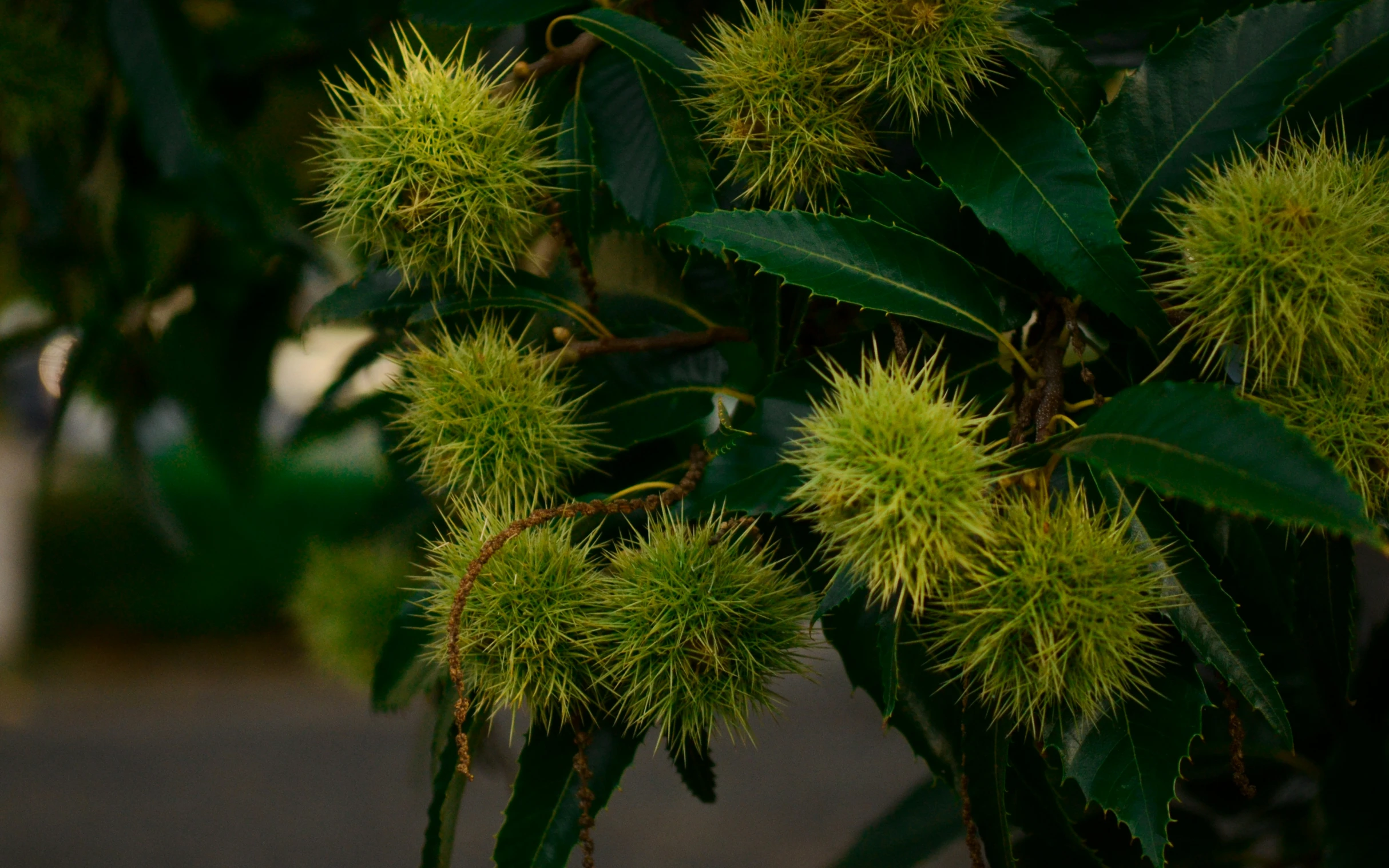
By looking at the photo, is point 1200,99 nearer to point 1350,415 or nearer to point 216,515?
point 1350,415

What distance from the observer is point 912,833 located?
3.12 ft

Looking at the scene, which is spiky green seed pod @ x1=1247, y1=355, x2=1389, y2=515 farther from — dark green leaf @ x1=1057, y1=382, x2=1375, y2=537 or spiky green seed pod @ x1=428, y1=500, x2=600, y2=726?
spiky green seed pod @ x1=428, y1=500, x2=600, y2=726

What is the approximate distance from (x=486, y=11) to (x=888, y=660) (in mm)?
476

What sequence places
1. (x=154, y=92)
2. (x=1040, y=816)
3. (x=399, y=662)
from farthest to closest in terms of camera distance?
(x=154, y=92)
(x=399, y=662)
(x=1040, y=816)

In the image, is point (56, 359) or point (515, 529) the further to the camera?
point (56, 359)

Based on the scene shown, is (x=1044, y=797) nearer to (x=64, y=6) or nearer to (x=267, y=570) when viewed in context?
(x=64, y=6)

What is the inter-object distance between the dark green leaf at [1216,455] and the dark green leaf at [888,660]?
12 centimetres

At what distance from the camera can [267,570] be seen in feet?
15.8

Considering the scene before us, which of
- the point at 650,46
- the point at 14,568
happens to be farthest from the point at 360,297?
the point at 14,568

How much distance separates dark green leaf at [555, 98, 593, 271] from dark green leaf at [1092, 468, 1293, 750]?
0.35 m

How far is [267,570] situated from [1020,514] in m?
5.00

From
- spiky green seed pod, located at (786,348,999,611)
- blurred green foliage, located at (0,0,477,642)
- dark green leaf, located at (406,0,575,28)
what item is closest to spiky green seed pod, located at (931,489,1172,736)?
spiky green seed pod, located at (786,348,999,611)

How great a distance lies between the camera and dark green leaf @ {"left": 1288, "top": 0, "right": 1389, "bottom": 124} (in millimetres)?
518

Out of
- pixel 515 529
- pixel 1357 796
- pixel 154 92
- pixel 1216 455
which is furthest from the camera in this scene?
pixel 154 92
